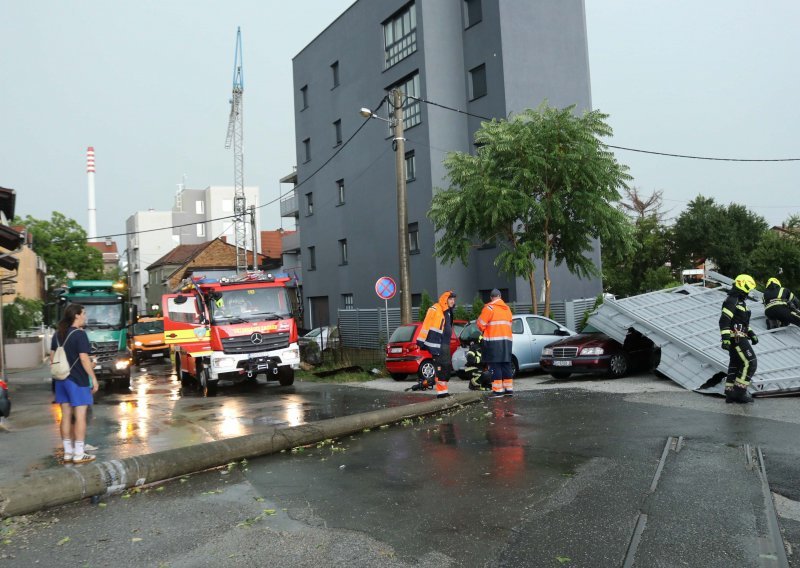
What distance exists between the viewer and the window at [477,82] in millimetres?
27938

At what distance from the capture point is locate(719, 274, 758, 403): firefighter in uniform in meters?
10.5

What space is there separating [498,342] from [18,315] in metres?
29.9

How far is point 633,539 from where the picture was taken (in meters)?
4.70

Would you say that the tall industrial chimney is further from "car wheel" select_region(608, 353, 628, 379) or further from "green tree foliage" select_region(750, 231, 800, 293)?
"car wheel" select_region(608, 353, 628, 379)

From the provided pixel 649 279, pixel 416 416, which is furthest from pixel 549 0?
pixel 416 416

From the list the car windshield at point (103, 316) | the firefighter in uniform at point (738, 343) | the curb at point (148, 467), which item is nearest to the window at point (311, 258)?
the car windshield at point (103, 316)

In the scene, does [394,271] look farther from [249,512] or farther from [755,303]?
[249,512]

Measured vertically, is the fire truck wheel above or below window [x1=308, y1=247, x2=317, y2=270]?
below

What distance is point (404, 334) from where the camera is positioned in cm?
1695

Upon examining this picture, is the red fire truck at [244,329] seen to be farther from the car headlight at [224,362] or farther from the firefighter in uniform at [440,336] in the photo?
the firefighter in uniform at [440,336]

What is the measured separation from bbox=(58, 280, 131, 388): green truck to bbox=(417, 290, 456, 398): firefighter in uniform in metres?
10.1

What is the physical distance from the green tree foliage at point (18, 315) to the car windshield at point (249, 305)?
68.3 ft

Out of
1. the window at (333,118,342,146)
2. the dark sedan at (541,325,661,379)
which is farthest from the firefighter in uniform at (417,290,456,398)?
the window at (333,118,342,146)

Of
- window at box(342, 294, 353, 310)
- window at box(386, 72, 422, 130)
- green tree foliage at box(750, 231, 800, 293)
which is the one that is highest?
window at box(386, 72, 422, 130)
